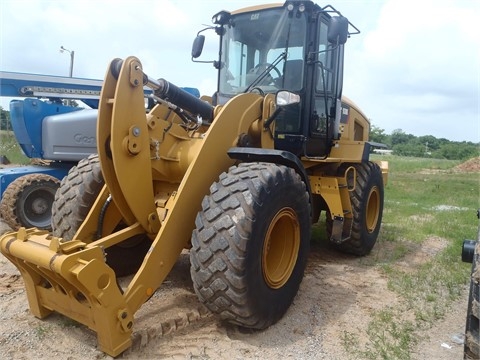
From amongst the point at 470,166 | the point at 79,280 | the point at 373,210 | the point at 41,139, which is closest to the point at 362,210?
the point at 373,210

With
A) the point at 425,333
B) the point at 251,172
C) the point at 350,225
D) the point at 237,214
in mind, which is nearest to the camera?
the point at 237,214

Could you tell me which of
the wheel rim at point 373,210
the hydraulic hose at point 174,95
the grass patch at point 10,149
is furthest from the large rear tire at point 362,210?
the grass patch at point 10,149

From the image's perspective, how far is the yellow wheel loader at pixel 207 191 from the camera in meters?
2.90

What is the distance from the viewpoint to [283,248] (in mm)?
3654

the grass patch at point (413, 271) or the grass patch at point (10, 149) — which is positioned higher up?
the grass patch at point (10, 149)

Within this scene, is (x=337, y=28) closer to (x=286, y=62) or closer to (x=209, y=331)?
(x=286, y=62)

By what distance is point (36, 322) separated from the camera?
3.21 metres

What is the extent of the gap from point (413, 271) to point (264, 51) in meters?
2.96

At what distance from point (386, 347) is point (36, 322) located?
2574mm

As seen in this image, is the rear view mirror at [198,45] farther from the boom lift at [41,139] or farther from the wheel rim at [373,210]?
the wheel rim at [373,210]

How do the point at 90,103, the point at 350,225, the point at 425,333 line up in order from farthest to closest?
the point at 90,103 → the point at 350,225 → the point at 425,333

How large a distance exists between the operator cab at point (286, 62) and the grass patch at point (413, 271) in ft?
A: 5.78

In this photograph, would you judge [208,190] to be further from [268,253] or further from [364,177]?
[364,177]

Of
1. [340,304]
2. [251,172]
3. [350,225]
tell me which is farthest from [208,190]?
[350,225]
